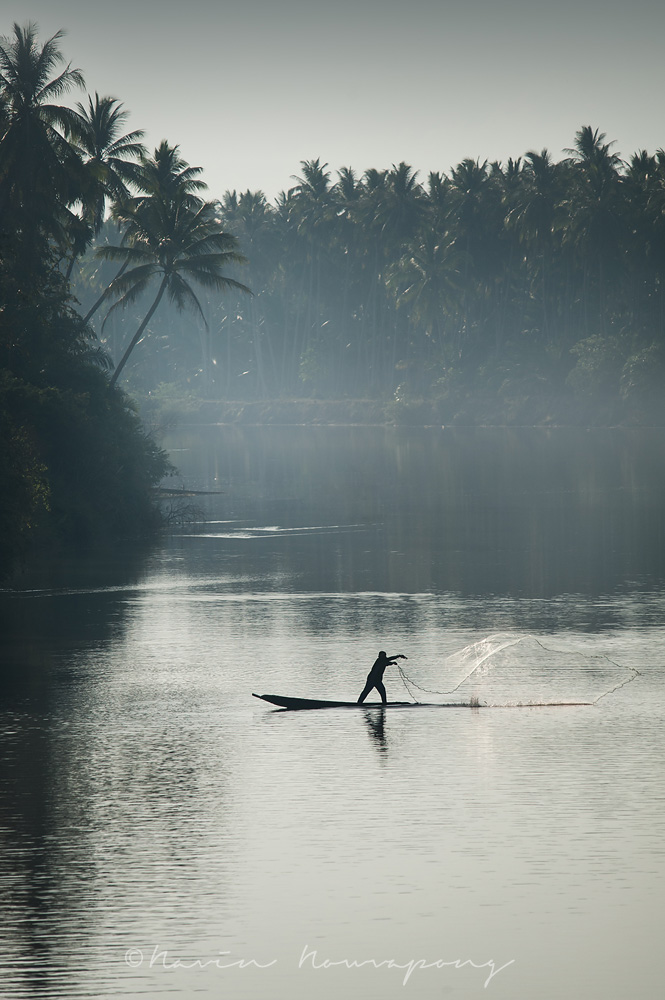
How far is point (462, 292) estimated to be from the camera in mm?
137875

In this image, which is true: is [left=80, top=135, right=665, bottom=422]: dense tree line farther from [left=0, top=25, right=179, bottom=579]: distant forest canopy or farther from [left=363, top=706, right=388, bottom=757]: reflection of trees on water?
[left=363, top=706, right=388, bottom=757]: reflection of trees on water

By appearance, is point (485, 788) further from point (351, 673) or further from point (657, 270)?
point (657, 270)

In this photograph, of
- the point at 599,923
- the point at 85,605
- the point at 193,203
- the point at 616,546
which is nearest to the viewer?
the point at 599,923

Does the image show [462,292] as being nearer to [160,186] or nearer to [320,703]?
[160,186]

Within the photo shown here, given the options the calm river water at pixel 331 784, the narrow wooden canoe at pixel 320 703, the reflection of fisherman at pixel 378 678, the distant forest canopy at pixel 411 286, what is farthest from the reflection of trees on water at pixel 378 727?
the distant forest canopy at pixel 411 286

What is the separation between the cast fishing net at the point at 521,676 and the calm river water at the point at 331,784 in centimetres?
11

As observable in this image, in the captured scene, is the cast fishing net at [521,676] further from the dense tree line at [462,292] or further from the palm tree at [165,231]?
the dense tree line at [462,292]

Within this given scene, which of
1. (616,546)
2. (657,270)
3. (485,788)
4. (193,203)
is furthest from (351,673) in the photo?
(657,270)

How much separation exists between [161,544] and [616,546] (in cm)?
1725

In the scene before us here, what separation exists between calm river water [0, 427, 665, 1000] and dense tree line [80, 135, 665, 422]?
7898cm

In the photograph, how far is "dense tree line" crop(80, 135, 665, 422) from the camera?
118562mm

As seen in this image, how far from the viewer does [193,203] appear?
69688 mm

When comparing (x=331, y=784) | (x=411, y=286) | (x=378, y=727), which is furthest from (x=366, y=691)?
(x=411, y=286)

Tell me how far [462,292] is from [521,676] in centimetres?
11246
